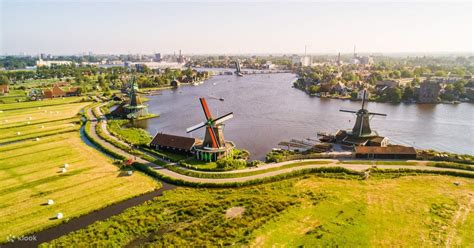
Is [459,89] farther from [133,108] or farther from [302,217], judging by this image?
[133,108]

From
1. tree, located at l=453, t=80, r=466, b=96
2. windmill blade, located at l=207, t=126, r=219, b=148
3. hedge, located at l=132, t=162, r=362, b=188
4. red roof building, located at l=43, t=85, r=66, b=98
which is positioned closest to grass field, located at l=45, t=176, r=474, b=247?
hedge, located at l=132, t=162, r=362, b=188

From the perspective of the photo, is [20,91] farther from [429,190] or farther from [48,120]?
[429,190]

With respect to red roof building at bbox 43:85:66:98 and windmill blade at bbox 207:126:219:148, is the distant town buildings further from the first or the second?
red roof building at bbox 43:85:66:98

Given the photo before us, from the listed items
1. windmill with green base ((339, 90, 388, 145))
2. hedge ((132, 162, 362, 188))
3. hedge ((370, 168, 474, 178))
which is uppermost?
windmill with green base ((339, 90, 388, 145))

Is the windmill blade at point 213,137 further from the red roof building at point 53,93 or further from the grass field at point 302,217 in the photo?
the red roof building at point 53,93

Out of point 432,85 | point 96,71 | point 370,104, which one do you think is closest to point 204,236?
point 370,104

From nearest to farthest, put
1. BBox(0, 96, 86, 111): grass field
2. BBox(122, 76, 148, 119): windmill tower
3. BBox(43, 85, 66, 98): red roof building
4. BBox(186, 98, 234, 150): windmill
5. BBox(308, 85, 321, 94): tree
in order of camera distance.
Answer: BBox(186, 98, 234, 150): windmill → BBox(122, 76, 148, 119): windmill tower → BBox(0, 96, 86, 111): grass field → BBox(43, 85, 66, 98): red roof building → BBox(308, 85, 321, 94): tree
